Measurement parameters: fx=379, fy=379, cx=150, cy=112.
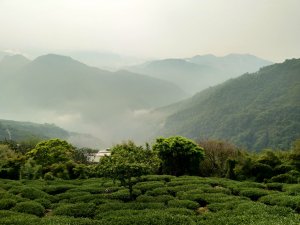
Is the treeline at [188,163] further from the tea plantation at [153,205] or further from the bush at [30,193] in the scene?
the bush at [30,193]

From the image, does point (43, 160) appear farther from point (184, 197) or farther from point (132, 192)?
point (184, 197)

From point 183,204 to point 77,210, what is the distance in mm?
8080

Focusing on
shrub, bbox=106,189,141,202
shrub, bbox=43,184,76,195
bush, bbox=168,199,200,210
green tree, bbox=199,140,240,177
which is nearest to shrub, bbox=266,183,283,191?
bush, bbox=168,199,200,210

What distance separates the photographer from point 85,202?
31.0 m

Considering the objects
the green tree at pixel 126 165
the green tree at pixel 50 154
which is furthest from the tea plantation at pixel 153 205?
the green tree at pixel 50 154

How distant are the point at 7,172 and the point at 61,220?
3066 centimetres

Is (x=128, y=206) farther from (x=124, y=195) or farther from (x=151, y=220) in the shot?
(x=151, y=220)

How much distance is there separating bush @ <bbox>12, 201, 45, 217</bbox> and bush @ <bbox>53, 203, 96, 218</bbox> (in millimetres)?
1120

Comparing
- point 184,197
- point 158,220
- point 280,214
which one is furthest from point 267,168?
point 158,220

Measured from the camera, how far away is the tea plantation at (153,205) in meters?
23.4

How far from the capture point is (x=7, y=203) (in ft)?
97.7

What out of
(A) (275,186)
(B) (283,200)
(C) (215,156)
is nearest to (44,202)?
(B) (283,200)

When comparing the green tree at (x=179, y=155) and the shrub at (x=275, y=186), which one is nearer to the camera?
the shrub at (x=275, y=186)

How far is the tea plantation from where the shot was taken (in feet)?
76.7
